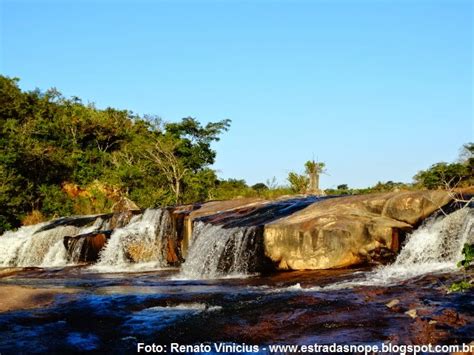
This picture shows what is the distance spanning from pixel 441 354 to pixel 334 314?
6.83ft

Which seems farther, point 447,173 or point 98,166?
point 98,166

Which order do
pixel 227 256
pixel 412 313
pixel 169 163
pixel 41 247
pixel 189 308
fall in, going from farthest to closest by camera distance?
pixel 169 163 < pixel 41 247 < pixel 227 256 < pixel 189 308 < pixel 412 313

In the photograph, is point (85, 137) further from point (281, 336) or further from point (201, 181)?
point (281, 336)

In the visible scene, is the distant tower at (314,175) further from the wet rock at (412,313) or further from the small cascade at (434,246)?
the wet rock at (412,313)

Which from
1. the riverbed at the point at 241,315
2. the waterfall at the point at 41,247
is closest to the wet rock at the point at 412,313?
the riverbed at the point at 241,315

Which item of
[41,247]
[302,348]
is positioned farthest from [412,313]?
[41,247]

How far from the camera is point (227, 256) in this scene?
534 inches

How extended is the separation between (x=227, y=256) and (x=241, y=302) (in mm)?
5291

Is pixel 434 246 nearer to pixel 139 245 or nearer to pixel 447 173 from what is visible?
pixel 139 245

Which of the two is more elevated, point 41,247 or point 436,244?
point 41,247

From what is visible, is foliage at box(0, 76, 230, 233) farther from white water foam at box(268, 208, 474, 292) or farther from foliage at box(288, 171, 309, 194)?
white water foam at box(268, 208, 474, 292)

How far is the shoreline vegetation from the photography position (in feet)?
91.6

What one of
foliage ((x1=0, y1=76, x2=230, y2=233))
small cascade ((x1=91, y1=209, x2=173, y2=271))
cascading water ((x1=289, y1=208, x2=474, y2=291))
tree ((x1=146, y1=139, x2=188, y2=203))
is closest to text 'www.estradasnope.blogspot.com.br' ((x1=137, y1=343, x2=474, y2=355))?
cascading water ((x1=289, y1=208, x2=474, y2=291))

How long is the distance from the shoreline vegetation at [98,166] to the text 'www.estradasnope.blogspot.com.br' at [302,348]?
2106cm
